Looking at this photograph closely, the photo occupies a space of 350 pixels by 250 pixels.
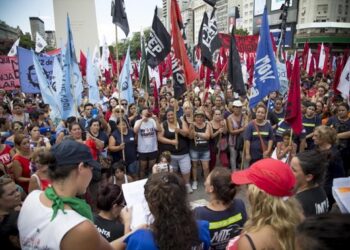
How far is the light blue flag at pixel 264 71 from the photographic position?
5219 millimetres

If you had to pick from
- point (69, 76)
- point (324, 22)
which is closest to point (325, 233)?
point (69, 76)

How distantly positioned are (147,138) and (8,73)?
6109mm

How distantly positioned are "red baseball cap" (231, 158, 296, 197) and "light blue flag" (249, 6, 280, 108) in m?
3.58

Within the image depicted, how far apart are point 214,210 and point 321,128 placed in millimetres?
2476

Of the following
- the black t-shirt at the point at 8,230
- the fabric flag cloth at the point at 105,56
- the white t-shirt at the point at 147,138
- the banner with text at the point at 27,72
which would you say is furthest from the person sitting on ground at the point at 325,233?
the fabric flag cloth at the point at 105,56

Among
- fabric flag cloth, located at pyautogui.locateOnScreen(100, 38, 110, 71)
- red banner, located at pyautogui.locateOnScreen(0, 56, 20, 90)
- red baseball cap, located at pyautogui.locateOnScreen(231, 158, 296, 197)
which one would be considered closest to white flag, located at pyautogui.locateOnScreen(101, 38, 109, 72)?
fabric flag cloth, located at pyautogui.locateOnScreen(100, 38, 110, 71)

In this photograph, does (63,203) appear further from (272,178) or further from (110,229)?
(272,178)

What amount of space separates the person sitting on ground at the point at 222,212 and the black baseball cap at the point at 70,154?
1.01 m

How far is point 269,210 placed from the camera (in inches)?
68.4

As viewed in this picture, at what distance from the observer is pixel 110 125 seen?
6.29m

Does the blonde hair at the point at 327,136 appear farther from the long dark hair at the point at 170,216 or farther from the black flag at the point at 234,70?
the long dark hair at the point at 170,216

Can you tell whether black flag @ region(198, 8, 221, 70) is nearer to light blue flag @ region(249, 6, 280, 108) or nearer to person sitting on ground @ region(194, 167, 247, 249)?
light blue flag @ region(249, 6, 280, 108)

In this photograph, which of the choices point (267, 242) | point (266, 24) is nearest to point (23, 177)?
point (267, 242)

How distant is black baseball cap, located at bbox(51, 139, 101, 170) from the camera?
66.6 inches
